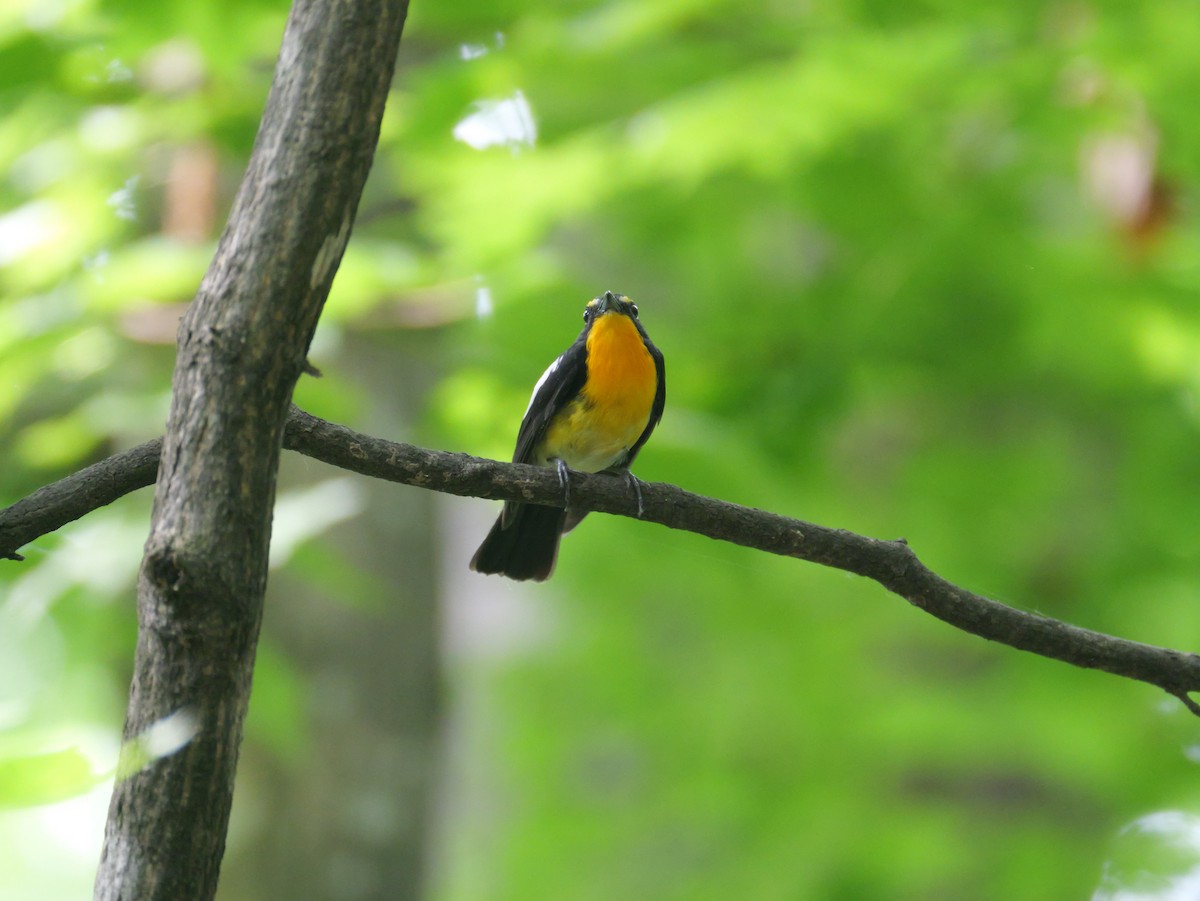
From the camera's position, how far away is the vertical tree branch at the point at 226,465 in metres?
1.87

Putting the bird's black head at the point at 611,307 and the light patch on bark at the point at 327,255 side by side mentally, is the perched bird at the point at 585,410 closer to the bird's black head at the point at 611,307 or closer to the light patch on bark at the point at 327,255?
the bird's black head at the point at 611,307

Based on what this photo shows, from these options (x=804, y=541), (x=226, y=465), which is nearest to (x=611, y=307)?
(x=804, y=541)

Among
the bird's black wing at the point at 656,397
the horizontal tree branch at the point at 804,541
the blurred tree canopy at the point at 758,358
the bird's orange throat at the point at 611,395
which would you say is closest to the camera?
the horizontal tree branch at the point at 804,541

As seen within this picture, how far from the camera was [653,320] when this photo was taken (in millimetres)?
7883

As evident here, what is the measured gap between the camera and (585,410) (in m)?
4.51

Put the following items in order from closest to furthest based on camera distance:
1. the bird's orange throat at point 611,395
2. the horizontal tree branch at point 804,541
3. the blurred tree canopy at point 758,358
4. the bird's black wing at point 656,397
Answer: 1. the horizontal tree branch at point 804,541
2. the bird's orange throat at point 611,395
3. the bird's black wing at point 656,397
4. the blurred tree canopy at point 758,358

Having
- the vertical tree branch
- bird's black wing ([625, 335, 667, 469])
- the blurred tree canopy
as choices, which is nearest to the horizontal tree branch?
the vertical tree branch

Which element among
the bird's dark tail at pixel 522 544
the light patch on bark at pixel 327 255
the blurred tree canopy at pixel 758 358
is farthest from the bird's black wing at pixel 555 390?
the light patch on bark at pixel 327 255

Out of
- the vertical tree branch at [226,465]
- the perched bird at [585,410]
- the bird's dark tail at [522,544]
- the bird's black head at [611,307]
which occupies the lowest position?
the vertical tree branch at [226,465]

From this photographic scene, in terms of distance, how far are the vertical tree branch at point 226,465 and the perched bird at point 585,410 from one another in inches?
97.0

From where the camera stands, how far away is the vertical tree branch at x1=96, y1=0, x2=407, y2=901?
1872 millimetres

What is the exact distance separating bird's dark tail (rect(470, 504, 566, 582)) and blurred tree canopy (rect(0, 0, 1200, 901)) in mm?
867

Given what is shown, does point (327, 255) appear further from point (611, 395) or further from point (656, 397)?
point (656, 397)

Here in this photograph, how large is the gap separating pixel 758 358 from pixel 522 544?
2.69 metres
